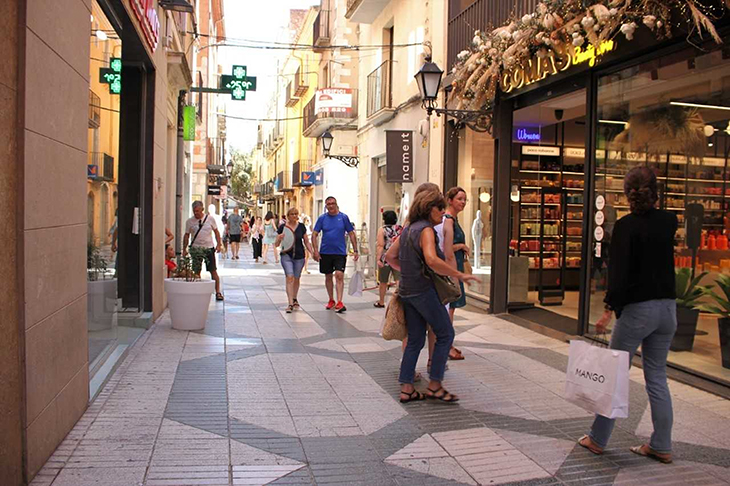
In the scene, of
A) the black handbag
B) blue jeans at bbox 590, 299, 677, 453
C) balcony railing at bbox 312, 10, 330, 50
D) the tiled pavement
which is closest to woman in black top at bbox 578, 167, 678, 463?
blue jeans at bbox 590, 299, 677, 453

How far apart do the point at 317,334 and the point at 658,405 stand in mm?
5282

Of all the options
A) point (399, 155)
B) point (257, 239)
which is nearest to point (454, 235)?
point (399, 155)

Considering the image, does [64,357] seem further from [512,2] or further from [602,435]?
[512,2]

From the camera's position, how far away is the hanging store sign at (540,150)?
11383 mm

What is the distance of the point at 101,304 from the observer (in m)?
6.52

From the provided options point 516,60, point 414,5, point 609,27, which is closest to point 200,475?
point 609,27

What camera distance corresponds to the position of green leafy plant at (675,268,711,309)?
6766 mm

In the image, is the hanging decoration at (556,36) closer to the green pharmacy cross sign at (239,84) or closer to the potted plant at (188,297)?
the potted plant at (188,297)

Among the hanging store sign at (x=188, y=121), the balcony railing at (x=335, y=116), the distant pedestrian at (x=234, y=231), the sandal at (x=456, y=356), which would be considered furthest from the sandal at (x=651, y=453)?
the distant pedestrian at (x=234, y=231)

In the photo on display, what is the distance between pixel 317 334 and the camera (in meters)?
8.88

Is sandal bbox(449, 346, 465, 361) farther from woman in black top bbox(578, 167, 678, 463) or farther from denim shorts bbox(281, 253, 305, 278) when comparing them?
denim shorts bbox(281, 253, 305, 278)

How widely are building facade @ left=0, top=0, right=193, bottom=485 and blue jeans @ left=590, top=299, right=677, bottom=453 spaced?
3543 millimetres

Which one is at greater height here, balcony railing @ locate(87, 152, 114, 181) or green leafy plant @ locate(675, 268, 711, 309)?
balcony railing @ locate(87, 152, 114, 181)

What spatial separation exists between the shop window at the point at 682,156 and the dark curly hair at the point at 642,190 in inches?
66.8
